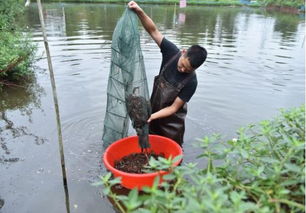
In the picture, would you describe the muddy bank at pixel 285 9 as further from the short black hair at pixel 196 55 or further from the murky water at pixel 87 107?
the short black hair at pixel 196 55

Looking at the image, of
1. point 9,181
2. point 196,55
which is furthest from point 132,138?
point 9,181

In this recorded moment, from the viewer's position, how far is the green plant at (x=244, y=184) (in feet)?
3.85

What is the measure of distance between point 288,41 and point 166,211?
11804 mm

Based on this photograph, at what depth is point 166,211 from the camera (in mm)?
1247

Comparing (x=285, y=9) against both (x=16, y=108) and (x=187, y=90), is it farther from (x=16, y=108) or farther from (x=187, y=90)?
(x=187, y=90)

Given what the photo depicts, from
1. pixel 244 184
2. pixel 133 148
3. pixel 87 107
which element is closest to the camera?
pixel 244 184

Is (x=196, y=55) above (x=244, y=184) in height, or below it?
above

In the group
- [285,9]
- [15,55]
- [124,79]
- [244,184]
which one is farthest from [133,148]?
[285,9]

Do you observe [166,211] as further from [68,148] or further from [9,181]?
[68,148]

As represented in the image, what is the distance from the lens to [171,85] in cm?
300

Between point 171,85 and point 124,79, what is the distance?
1.67ft

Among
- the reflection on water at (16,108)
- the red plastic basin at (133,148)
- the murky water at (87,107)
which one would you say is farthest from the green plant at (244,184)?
the reflection on water at (16,108)

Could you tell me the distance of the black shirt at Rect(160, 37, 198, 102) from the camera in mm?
2918

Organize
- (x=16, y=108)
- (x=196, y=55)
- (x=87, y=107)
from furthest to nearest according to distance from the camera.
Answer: (x=87, y=107) < (x=16, y=108) < (x=196, y=55)
